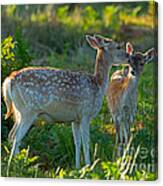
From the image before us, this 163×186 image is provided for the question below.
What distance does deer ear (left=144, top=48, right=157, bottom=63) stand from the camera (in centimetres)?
464

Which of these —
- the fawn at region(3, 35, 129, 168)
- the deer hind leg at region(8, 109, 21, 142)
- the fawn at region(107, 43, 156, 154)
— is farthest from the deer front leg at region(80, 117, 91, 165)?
the deer hind leg at region(8, 109, 21, 142)

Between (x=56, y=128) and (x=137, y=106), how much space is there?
365 mm

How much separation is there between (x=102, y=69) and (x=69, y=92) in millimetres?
174

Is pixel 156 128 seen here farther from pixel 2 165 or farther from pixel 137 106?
pixel 2 165

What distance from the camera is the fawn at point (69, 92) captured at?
187 inches

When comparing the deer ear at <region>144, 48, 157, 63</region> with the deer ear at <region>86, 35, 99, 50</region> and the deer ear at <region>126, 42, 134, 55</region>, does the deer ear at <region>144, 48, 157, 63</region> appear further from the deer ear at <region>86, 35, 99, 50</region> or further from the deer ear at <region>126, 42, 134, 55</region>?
the deer ear at <region>86, 35, 99, 50</region>

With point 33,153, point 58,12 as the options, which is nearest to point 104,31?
point 58,12

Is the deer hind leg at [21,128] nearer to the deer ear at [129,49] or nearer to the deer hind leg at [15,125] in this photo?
the deer hind leg at [15,125]

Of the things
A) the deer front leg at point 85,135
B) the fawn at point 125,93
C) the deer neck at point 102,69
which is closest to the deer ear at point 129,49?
the fawn at point 125,93

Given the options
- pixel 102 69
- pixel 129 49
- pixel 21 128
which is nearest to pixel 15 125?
A: pixel 21 128

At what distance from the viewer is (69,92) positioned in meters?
4.76

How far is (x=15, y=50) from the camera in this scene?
15.9 ft

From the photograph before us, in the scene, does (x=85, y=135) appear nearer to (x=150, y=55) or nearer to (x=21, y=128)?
(x=21, y=128)

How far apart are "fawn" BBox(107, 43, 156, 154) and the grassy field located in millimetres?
30
